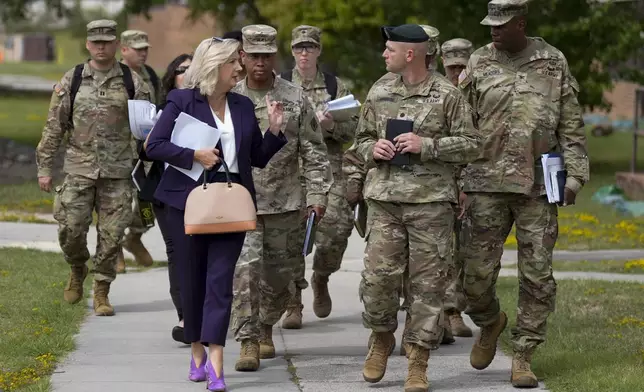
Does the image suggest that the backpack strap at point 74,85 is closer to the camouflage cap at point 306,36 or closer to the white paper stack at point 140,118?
the white paper stack at point 140,118

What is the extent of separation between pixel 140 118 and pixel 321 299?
2070 millimetres

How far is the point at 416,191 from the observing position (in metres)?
8.20

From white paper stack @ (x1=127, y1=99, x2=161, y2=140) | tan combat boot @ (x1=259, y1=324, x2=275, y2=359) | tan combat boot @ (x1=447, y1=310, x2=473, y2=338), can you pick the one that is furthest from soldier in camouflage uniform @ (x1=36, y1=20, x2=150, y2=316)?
tan combat boot @ (x1=447, y1=310, x2=473, y2=338)

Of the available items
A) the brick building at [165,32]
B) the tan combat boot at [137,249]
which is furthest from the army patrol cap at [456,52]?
the brick building at [165,32]

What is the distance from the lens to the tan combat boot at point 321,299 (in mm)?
11289

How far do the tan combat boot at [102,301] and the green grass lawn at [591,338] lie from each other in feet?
9.74

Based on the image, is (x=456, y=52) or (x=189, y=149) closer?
(x=189, y=149)

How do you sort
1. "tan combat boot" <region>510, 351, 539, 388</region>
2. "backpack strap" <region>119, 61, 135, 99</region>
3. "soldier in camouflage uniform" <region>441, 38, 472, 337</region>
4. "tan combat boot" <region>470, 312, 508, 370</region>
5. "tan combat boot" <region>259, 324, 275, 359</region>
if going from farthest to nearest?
"backpack strap" <region>119, 61, 135, 99</region> < "soldier in camouflage uniform" <region>441, 38, 472, 337</region> < "tan combat boot" <region>259, 324, 275, 359</region> < "tan combat boot" <region>470, 312, 508, 370</region> < "tan combat boot" <region>510, 351, 539, 388</region>

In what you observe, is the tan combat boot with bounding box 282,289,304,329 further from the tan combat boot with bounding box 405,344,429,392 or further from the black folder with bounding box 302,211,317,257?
the tan combat boot with bounding box 405,344,429,392

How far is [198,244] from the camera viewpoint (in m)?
8.20

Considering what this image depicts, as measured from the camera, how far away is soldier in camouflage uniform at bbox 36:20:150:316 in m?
11.1

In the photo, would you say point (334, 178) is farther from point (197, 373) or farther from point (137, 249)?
point (137, 249)

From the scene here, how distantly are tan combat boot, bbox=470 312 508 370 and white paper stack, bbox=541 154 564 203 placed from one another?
0.92 meters

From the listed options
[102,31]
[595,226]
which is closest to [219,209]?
[102,31]
